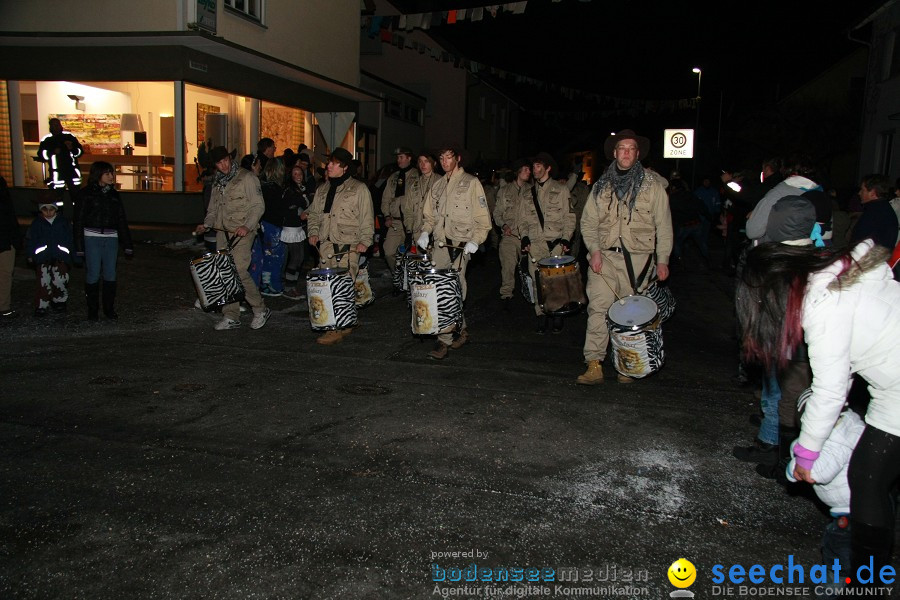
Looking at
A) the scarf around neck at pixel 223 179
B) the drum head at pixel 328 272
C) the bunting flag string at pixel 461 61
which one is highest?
the bunting flag string at pixel 461 61

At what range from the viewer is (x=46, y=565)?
11.2 feet

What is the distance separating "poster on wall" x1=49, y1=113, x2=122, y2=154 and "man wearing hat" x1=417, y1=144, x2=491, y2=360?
38.1 ft

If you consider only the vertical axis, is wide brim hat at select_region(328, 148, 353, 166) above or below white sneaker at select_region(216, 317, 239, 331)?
above

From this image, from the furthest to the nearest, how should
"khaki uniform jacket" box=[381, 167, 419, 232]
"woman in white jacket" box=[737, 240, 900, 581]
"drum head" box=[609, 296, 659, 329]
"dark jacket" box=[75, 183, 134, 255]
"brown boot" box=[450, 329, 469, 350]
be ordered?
"khaki uniform jacket" box=[381, 167, 419, 232], "dark jacket" box=[75, 183, 134, 255], "brown boot" box=[450, 329, 469, 350], "drum head" box=[609, 296, 659, 329], "woman in white jacket" box=[737, 240, 900, 581]

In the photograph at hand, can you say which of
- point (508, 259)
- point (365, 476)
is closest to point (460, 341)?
point (508, 259)

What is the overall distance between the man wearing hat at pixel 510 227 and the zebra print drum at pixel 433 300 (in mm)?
3101

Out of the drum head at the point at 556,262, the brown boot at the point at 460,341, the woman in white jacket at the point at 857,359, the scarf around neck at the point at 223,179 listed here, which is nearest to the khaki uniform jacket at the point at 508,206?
the drum head at the point at 556,262

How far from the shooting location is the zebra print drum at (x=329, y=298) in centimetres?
757

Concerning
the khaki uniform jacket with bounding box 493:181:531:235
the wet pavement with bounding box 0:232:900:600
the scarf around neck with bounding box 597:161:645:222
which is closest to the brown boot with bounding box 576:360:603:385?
the wet pavement with bounding box 0:232:900:600

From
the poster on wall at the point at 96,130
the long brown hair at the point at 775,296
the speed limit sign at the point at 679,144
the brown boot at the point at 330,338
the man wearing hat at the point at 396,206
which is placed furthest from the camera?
the speed limit sign at the point at 679,144

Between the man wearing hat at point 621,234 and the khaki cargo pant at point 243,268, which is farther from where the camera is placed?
the khaki cargo pant at point 243,268

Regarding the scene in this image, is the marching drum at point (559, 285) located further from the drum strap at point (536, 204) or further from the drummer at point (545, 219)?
the drum strap at point (536, 204)

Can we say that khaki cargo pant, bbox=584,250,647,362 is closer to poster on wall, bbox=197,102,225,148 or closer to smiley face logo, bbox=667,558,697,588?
smiley face logo, bbox=667,558,697,588

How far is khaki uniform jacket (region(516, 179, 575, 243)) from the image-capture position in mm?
9078
